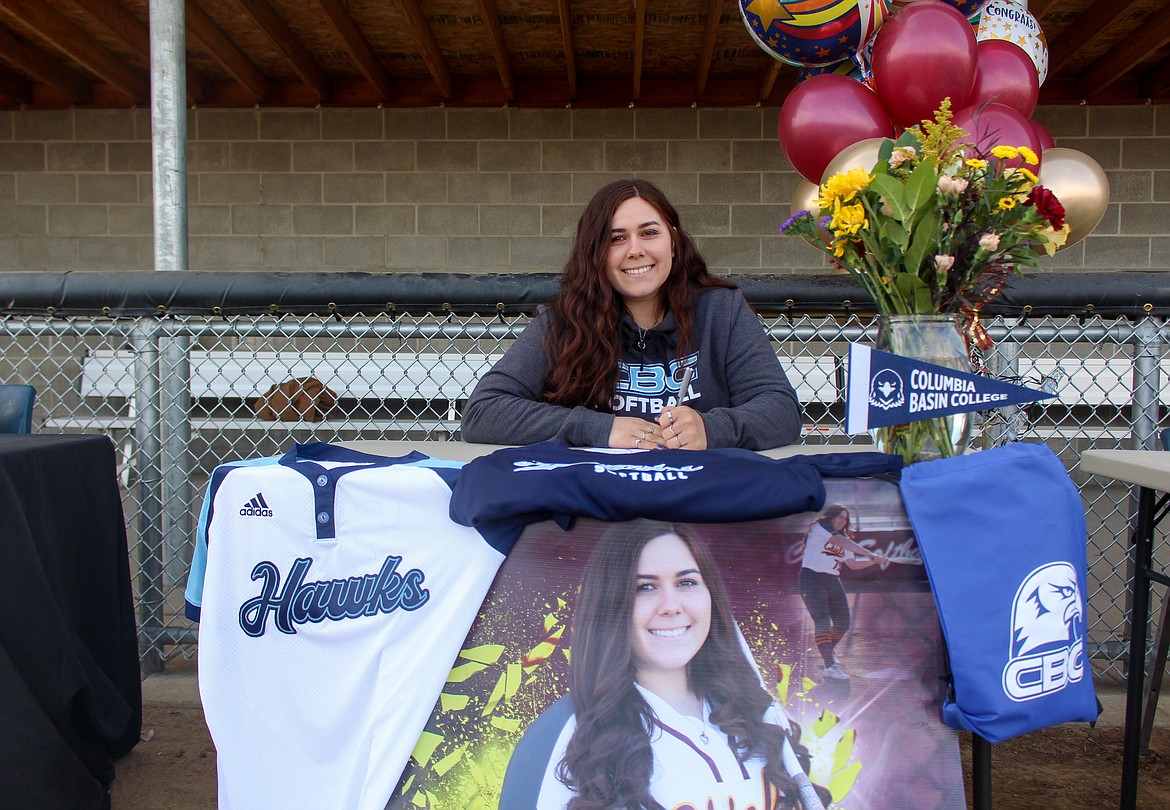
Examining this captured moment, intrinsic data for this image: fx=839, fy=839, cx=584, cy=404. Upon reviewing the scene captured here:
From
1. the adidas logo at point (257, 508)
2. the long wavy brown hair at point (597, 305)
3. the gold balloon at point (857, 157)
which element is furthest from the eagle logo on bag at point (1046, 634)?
the gold balloon at point (857, 157)

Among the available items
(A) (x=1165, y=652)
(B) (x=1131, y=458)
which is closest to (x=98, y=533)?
(B) (x=1131, y=458)

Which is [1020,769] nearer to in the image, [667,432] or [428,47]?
[667,432]

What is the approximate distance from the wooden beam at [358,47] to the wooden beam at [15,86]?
251cm

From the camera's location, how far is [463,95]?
239 inches

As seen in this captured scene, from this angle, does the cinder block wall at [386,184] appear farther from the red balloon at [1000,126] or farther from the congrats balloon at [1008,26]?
the red balloon at [1000,126]

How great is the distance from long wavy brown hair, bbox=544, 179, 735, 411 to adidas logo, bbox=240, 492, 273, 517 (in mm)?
748

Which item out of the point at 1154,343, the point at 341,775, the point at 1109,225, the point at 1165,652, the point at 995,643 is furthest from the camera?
the point at 1109,225

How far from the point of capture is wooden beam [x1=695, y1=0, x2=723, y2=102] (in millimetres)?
4544

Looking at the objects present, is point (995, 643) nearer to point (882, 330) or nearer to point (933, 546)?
point (933, 546)

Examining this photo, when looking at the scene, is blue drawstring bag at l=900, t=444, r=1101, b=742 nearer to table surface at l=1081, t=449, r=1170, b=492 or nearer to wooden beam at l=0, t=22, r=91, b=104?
table surface at l=1081, t=449, r=1170, b=492

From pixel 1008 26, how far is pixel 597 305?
6.10ft

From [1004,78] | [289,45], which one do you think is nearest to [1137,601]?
[1004,78]

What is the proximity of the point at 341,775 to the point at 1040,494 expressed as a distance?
1125mm

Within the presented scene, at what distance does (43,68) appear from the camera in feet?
Result: 18.4
